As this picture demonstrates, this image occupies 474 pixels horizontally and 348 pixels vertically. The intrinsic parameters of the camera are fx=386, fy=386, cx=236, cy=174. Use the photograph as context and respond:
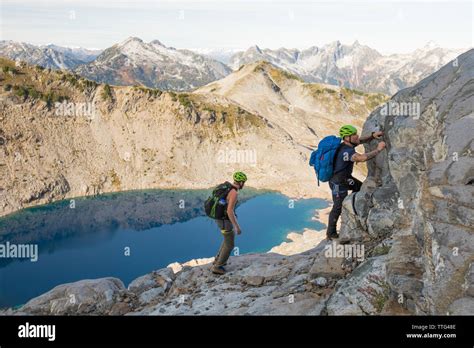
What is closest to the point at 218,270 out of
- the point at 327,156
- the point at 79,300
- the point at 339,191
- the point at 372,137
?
the point at 339,191

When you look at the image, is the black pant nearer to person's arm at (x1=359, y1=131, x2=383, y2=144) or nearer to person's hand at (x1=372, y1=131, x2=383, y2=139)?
person's arm at (x1=359, y1=131, x2=383, y2=144)

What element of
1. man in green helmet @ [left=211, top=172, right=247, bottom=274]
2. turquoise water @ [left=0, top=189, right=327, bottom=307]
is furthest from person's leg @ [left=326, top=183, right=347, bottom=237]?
turquoise water @ [left=0, top=189, right=327, bottom=307]

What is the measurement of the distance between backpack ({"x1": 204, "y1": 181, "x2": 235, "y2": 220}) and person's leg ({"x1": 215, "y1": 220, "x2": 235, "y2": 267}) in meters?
0.37

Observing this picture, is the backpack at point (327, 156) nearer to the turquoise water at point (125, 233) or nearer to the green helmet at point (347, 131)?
the green helmet at point (347, 131)

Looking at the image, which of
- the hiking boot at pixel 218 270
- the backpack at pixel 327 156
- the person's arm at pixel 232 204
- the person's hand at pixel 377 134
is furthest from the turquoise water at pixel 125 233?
the person's hand at pixel 377 134

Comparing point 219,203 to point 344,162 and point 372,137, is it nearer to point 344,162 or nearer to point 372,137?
point 344,162

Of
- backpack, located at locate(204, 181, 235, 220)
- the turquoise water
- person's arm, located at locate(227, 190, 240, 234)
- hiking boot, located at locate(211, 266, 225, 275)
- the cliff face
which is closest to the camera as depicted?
the cliff face

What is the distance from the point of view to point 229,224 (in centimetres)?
1341

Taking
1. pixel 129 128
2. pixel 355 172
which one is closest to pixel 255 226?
pixel 355 172

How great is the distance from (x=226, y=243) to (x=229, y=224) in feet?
3.36

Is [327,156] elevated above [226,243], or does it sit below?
above

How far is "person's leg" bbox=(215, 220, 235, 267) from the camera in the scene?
1341cm
